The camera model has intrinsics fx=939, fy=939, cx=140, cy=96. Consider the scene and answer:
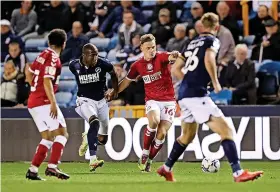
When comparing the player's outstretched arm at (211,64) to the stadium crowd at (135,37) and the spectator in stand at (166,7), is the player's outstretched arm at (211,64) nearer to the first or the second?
the stadium crowd at (135,37)

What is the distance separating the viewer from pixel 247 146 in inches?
653

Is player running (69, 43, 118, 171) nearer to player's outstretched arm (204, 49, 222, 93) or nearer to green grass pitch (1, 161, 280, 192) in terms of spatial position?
green grass pitch (1, 161, 280, 192)

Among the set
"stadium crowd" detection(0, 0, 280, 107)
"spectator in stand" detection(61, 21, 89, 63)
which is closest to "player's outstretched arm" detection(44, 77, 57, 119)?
"stadium crowd" detection(0, 0, 280, 107)

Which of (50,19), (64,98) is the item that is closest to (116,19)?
(50,19)

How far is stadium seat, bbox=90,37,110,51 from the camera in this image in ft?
67.5

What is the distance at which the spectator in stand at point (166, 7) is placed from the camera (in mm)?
19953

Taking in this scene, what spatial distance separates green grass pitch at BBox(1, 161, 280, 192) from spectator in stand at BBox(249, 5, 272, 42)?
436cm

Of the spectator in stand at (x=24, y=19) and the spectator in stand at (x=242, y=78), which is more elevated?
the spectator in stand at (x=24, y=19)

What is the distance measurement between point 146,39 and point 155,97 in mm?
883

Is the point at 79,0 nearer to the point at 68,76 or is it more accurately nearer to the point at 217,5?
the point at 68,76

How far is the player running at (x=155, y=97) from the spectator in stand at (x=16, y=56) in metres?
6.24

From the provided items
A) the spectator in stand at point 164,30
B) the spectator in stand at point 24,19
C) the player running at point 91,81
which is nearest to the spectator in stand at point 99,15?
the spectator in stand at point 24,19

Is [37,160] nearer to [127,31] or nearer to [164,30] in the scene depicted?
[164,30]

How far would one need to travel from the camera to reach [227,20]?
63.6 feet
